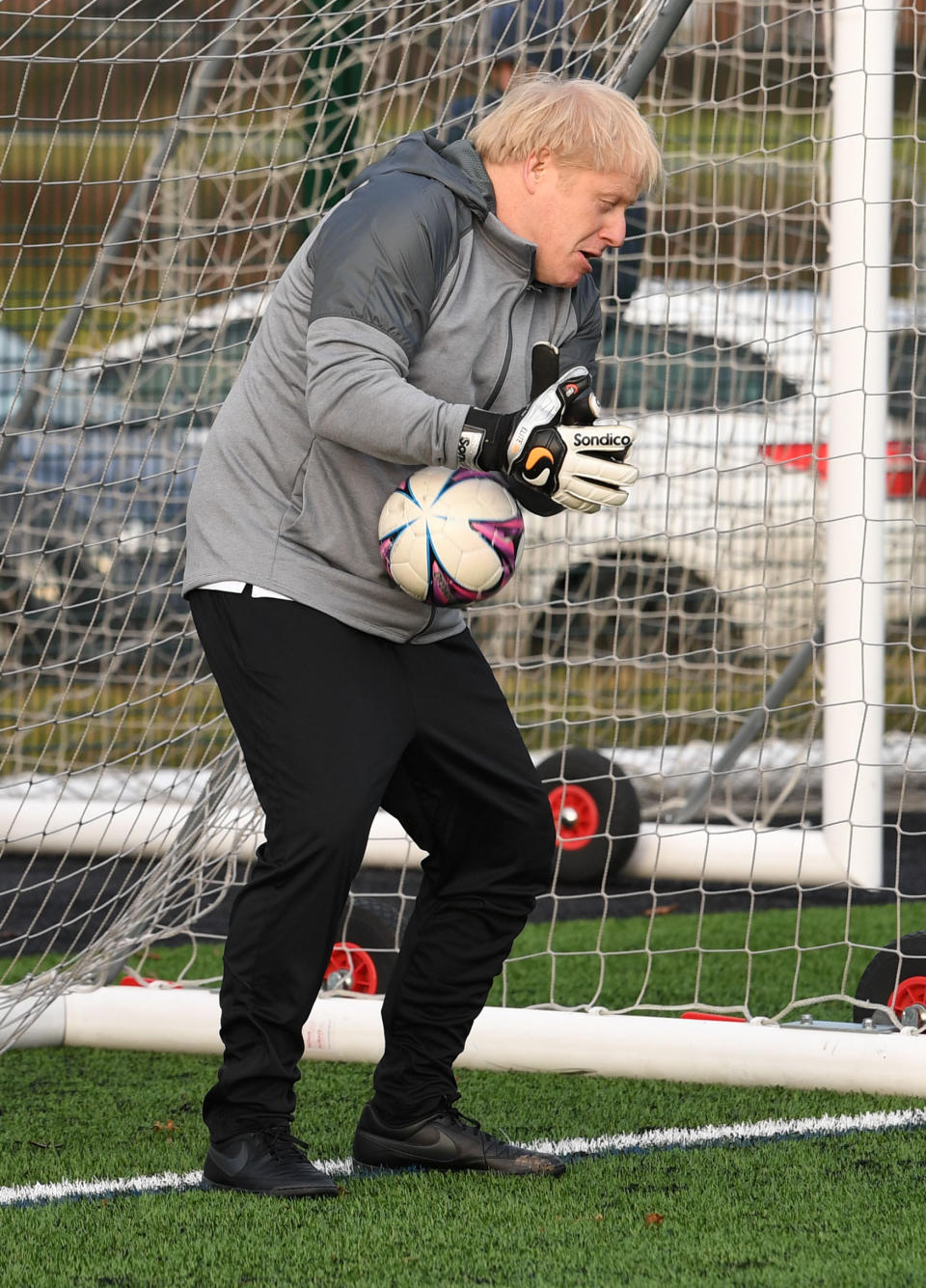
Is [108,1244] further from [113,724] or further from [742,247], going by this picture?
[742,247]

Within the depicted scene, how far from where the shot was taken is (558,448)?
8.21 feet

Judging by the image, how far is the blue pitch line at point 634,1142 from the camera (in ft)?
9.41

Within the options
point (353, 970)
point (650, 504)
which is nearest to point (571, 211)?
point (353, 970)

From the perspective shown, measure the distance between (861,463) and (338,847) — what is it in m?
2.18

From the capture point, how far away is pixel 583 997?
4.28 meters

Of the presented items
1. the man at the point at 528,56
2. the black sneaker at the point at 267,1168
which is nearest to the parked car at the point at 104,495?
the man at the point at 528,56

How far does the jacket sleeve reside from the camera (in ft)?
8.21

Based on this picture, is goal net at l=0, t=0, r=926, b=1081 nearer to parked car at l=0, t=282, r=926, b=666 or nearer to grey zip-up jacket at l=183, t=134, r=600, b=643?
parked car at l=0, t=282, r=926, b=666

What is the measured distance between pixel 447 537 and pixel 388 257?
1.43 feet

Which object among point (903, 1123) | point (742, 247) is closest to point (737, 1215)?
point (903, 1123)

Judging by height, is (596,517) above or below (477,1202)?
below

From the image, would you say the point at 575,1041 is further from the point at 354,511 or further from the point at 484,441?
the point at 484,441

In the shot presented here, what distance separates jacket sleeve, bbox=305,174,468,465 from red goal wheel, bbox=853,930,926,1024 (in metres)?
1.74

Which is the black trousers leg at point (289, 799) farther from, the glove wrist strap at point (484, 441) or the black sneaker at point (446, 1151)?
the glove wrist strap at point (484, 441)
